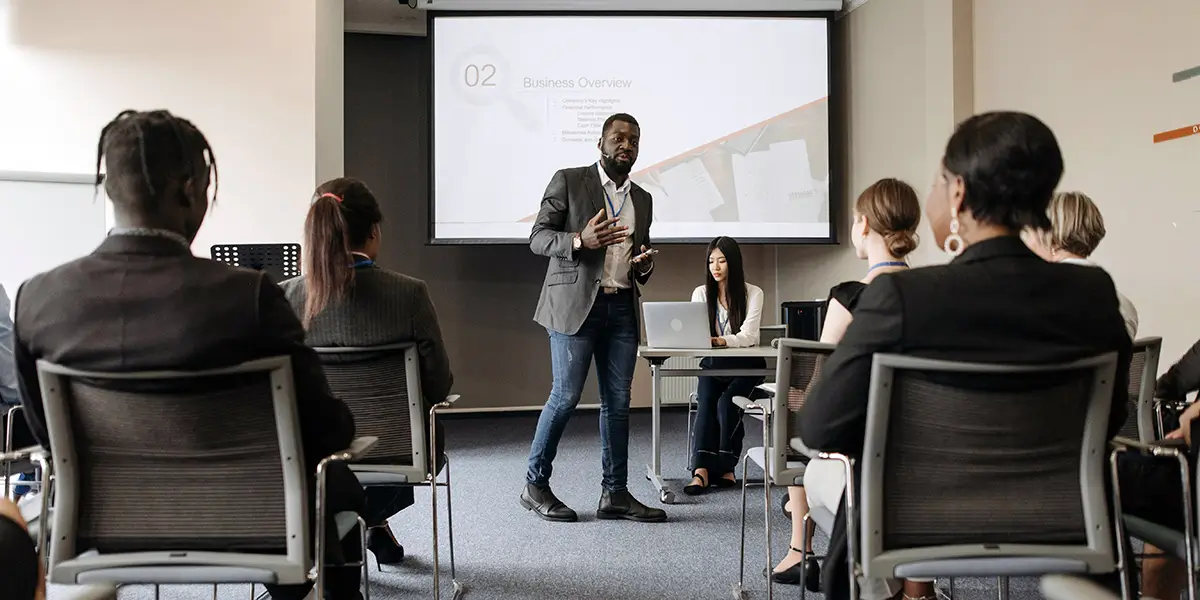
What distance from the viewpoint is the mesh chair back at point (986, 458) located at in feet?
3.96

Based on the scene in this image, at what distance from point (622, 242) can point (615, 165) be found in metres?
0.33

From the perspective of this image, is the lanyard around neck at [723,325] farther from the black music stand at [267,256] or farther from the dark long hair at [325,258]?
the dark long hair at [325,258]

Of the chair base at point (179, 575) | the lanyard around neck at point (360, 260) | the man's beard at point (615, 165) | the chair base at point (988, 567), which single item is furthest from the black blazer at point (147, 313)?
the man's beard at point (615, 165)

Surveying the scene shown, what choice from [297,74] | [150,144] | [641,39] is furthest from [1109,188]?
[297,74]

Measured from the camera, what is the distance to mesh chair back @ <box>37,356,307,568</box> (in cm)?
119

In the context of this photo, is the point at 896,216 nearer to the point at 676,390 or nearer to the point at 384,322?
the point at 384,322

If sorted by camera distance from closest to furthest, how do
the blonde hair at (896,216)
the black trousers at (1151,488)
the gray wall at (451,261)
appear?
1. the black trousers at (1151,488)
2. the blonde hair at (896,216)
3. the gray wall at (451,261)

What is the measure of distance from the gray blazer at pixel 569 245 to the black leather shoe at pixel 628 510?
690 millimetres

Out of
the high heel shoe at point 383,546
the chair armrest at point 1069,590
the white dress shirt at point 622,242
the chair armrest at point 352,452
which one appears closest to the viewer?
the chair armrest at point 1069,590

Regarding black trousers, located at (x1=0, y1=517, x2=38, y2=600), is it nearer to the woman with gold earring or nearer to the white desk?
the woman with gold earring

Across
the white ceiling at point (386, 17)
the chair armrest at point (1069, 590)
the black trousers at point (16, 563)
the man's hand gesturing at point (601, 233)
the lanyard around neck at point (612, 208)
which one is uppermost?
the white ceiling at point (386, 17)

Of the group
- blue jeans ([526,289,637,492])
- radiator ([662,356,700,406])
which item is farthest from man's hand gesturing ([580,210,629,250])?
radiator ([662,356,700,406])

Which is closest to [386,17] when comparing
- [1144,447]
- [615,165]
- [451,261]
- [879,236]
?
[451,261]

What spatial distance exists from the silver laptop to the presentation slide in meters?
1.78
